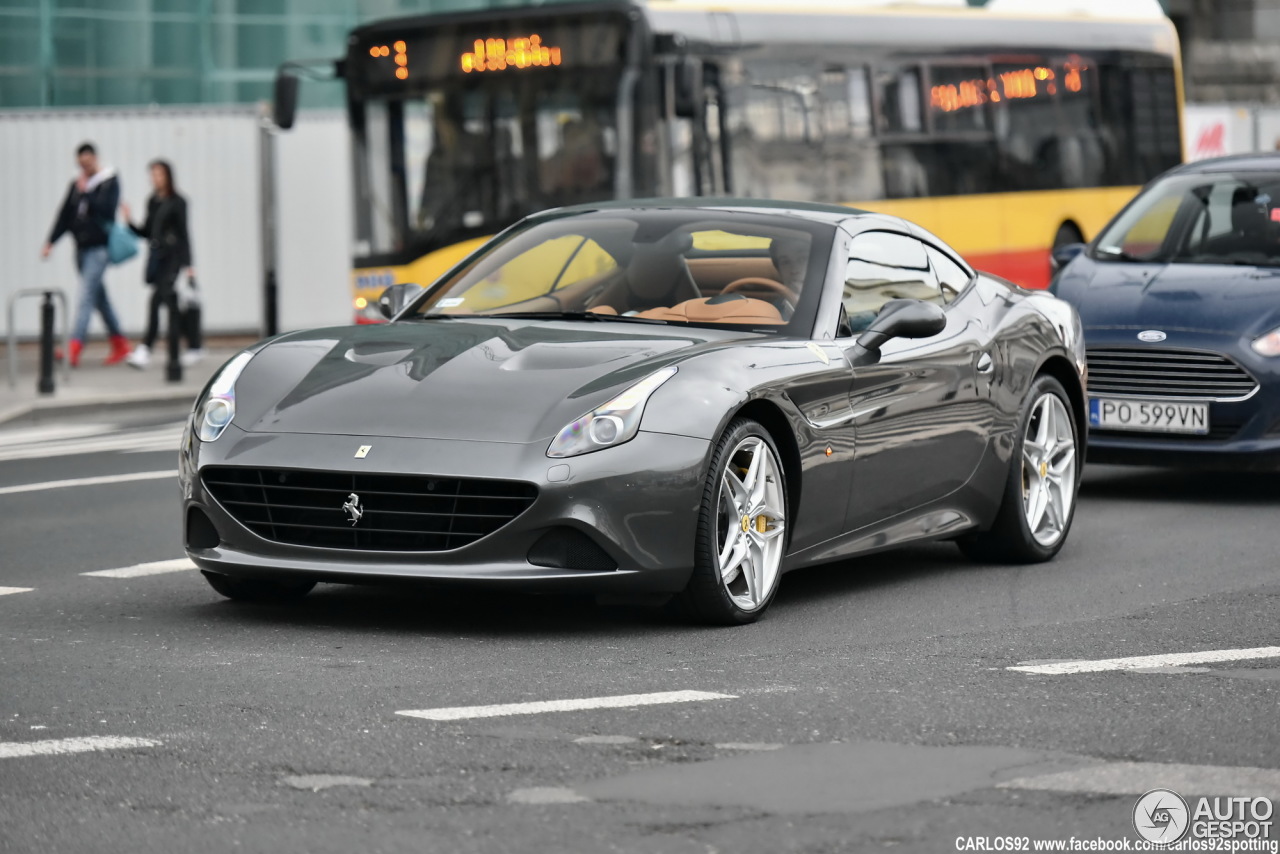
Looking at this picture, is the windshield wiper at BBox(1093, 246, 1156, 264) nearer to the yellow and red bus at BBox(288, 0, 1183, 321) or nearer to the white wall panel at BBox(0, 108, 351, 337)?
the yellow and red bus at BBox(288, 0, 1183, 321)

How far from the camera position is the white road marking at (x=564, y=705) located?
551 centimetres

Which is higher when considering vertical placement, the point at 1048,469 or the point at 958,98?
the point at 958,98

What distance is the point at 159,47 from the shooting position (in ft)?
91.8

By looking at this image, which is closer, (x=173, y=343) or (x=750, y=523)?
(x=750, y=523)

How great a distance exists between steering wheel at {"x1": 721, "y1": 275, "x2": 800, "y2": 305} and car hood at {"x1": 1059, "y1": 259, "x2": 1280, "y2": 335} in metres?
3.65

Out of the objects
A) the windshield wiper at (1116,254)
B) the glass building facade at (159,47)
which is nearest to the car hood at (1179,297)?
the windshield wiper at (1116,254)

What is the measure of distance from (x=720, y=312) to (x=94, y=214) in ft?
45.2

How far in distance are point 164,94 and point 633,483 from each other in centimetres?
2260

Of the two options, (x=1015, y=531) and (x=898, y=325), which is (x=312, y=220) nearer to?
(x=1015, y=531)

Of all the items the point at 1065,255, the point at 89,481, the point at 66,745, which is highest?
the point at 1065,255

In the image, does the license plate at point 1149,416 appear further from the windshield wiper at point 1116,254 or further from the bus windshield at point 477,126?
the bus windshield at point 477,126

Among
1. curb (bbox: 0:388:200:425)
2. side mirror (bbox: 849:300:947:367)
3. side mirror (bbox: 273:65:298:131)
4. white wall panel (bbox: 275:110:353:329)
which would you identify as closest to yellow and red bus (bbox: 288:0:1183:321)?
side mirror (bbox: 273:65:298:131)

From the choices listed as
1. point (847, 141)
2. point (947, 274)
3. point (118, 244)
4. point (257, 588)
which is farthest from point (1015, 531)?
point (118, 244)

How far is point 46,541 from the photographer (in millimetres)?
9352
